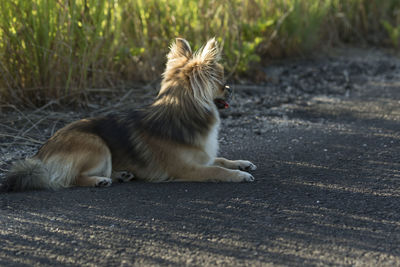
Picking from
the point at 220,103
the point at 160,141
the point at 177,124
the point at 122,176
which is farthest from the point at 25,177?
the point at 220,103

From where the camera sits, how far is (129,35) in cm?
721

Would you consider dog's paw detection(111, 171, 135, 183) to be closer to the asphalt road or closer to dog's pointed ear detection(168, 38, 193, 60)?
the asphalt road

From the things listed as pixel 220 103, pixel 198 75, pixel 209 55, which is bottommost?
pixel 220 103

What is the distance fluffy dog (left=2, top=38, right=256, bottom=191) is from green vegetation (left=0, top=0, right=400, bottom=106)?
6.45ft

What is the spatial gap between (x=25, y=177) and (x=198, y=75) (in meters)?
1.63

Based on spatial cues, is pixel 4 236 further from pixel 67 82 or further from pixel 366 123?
pixel 366 123

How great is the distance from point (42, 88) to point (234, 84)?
294cm

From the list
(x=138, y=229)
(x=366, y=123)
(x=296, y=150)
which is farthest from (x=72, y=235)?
(x=366, y=123)

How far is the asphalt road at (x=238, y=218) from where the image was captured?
9.90ft

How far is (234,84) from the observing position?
25.3 feet

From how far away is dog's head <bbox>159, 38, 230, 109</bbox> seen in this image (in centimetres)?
421

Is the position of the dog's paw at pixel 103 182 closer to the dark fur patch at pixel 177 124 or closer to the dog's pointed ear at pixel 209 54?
the dark fur patch at pixel 177 124

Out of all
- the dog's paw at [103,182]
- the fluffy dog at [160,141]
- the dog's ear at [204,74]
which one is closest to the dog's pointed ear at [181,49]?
the fluffy dog at [160,141]

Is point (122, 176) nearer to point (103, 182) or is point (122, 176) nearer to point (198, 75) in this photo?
point (103, 182)
